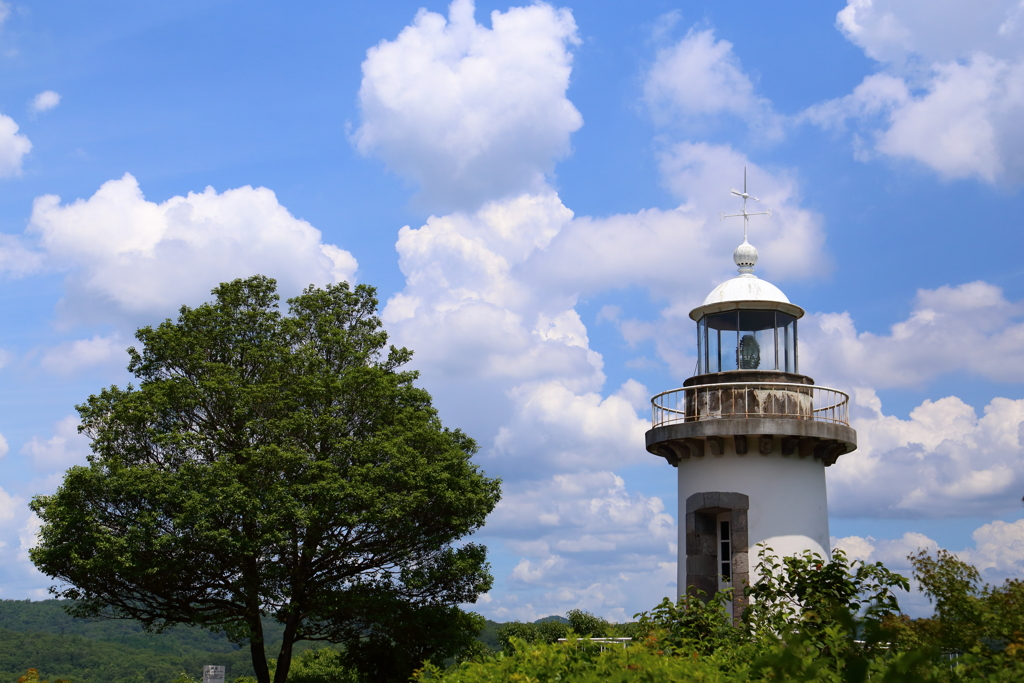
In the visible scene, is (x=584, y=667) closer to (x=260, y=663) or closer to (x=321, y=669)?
(x=260, y=663)

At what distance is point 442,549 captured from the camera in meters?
21.1

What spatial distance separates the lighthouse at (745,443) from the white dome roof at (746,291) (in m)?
0.02

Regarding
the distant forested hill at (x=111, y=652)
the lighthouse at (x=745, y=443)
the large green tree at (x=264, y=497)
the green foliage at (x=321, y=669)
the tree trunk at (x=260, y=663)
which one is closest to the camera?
the lighthouse at (x=745, y=443)

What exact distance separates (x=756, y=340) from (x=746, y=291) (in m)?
0.98

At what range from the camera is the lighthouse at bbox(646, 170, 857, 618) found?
54.1 feet

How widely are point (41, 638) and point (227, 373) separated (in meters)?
62.1

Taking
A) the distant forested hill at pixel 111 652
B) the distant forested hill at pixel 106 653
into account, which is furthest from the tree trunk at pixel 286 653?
the distant forested hill at pixel 106 653

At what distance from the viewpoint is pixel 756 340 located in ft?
58.9

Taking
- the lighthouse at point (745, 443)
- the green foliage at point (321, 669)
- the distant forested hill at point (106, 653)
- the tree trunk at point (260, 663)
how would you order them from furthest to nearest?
the distant forested hill at point (106, 653)
the green foliage at point (321, 669)
the tree trunk at point (260, 663)
the lighthouse at point (745, 443)

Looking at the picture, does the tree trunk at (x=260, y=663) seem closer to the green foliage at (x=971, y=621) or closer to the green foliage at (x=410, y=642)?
the green foliage at (x=410, y=642)

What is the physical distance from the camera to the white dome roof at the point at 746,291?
1788cm

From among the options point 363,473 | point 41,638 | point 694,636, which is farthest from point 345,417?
point 41,638

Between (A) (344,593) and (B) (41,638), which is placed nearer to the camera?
(A) (344,593)

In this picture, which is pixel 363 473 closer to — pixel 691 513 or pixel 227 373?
pixel 227 373
